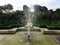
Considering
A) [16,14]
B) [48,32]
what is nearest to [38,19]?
[16,14]

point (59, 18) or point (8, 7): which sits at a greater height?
point (8, 7)

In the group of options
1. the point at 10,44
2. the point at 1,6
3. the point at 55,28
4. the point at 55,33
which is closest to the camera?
the point at 10,44

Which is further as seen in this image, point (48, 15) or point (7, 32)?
point (48, 15)

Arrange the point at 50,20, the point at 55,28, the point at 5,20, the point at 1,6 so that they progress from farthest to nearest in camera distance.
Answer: the point at 1,6 < the point at 50,20 < the point at 5,20 < the point at 55,28

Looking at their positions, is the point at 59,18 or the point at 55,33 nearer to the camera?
the point at 55,33

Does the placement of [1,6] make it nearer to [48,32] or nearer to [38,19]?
[38,19]

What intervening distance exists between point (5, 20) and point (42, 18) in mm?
6676

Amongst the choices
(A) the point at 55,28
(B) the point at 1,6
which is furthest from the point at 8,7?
(A) the point at 55,28

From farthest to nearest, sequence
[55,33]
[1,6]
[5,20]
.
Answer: [1,6] < [5,20] < [55,33]

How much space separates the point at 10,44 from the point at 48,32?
4.93m

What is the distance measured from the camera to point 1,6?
96.8ft

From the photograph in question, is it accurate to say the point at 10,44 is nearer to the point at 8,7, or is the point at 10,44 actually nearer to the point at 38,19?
the point at 38,19

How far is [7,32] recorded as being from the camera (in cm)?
1188

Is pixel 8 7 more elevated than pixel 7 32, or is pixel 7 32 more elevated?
pixel 8 7
